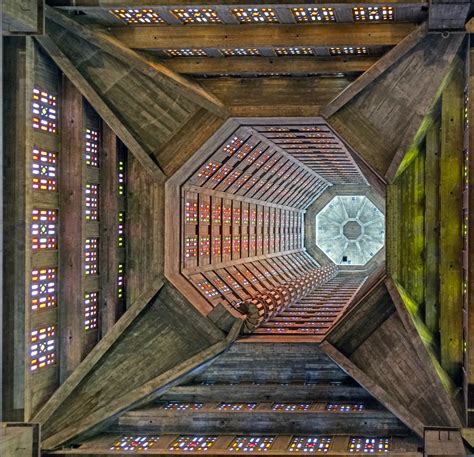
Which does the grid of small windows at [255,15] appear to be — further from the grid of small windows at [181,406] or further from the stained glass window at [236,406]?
the grid of small windows at [181,406]

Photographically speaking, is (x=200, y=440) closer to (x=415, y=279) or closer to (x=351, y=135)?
(x=415, y=279)

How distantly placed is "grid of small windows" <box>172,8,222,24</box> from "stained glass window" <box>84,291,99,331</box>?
18614 mm

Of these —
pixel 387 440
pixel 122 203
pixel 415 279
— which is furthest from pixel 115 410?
pixel 415 279

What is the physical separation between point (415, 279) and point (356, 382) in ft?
26.9

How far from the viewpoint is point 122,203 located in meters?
43.8

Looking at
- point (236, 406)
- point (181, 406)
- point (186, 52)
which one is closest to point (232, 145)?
point (186, 52)

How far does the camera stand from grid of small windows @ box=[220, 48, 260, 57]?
3822 centimetres

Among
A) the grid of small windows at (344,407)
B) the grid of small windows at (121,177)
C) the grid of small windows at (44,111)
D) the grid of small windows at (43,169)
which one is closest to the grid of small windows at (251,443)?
the grid of small windows at (344,407)

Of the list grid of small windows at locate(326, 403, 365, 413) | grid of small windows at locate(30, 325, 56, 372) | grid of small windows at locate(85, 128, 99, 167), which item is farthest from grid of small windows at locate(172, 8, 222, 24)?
grid of small windows at locate(326, 403, 365, 413)

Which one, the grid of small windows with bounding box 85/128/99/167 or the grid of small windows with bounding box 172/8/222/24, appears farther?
the grid of small windows with bounding box 85/128/99/167

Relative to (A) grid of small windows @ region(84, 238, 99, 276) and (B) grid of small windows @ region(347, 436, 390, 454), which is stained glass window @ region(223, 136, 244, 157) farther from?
(B) grid of small windows @ region(347, 436, 390, 454)

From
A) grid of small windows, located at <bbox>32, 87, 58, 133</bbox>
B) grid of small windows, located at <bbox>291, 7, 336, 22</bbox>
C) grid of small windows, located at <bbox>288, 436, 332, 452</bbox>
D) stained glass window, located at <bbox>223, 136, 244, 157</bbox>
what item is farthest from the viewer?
stained glass window, located at <bbox>223, 136, 244, 157</bbox>

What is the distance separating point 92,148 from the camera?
42.1 meters

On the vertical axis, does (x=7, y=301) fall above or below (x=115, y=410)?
above
